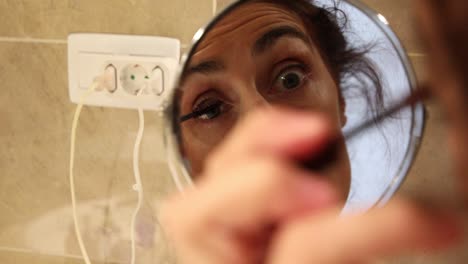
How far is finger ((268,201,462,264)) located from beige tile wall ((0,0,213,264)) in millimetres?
442

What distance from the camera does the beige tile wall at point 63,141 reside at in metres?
0.71

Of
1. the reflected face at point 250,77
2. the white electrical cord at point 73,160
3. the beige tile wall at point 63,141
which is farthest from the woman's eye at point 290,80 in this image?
the white electrical cord at point 73,160

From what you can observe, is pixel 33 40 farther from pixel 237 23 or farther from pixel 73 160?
pixel 237 23

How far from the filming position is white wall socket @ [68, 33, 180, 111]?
0.69 m

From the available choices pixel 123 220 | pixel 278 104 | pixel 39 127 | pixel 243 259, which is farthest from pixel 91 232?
pixel 243 259


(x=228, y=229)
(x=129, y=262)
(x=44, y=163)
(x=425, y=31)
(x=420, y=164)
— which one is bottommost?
(x=129, y=262)

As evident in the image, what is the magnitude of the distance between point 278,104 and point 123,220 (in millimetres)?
336

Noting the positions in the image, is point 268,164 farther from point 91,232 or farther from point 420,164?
point 91,232

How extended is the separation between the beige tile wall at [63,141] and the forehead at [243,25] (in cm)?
12

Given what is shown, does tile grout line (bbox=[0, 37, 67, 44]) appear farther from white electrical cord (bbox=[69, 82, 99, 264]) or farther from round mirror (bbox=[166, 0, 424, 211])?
round mirror (bbox=[166, 0, 424, 211])

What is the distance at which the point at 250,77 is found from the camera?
1.91 ft

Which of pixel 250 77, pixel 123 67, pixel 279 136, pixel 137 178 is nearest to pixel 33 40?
pixel 123 67

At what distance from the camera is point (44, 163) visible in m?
0.79

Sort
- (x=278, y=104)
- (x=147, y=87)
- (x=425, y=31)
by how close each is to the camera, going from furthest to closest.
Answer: (x=147, y=87)
(x=278, y=104)
(x=425, y=31)
